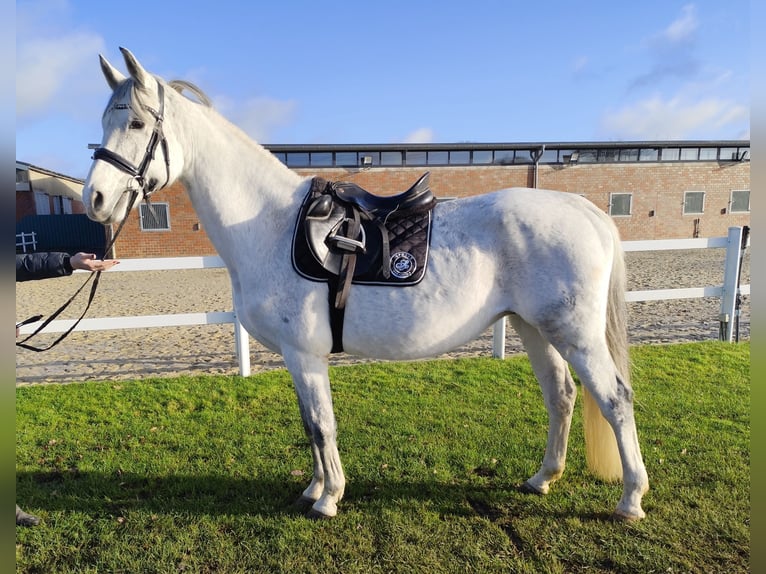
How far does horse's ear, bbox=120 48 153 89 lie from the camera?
2.28 meters

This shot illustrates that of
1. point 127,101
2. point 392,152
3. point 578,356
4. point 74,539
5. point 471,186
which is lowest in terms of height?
point 74,539

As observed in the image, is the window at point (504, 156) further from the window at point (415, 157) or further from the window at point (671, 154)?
the window at point (671, 154)

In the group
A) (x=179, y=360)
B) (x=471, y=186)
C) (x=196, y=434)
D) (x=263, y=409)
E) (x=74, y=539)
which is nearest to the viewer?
(x=74, y=539)

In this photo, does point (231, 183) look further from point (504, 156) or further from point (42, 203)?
point (42, 203)

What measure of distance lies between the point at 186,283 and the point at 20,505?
42.8ft

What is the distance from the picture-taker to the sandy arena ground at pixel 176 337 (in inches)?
251

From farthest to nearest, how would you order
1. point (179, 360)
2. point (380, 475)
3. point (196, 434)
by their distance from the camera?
point (179, 360)
point (196, 434)
point (380, 475)

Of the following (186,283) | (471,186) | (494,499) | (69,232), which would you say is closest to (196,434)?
(494,499)

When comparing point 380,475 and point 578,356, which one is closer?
point 578,356

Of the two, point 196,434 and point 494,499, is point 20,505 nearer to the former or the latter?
point 196,434

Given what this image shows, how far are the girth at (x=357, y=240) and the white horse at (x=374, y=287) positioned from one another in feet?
0.22

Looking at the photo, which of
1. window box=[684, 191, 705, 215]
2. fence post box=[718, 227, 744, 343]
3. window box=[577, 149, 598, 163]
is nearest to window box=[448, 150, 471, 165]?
window box=[577, 149, 598, 163]

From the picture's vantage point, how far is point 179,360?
6.75 m

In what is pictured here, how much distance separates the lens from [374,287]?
260 centimetres
